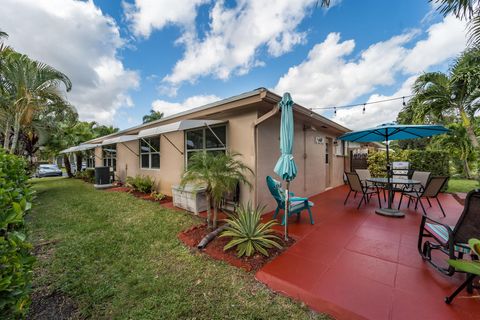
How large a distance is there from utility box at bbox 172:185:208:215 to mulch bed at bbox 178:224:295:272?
4.21ft

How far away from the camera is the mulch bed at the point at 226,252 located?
292 centimetres

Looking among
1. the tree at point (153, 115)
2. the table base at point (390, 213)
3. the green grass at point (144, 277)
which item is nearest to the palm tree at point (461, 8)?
the table base at point (390, 213)

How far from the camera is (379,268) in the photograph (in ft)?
8.82

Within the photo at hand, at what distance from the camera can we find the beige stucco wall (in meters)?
5.02

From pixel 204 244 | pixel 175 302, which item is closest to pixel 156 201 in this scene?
pixel 204 244

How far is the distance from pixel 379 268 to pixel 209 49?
9.40 metres

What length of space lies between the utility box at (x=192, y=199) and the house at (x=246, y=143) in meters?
1.19

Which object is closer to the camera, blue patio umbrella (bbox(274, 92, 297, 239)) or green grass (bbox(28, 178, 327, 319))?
green grass (bbox(28, 178, 327, 319))

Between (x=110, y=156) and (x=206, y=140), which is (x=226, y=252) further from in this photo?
(x=110, y=156)

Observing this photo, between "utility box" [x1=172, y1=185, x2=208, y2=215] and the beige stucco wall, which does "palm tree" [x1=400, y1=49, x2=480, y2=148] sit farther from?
"utility box" [x1=172, y1=185, x2=208, y2=215]

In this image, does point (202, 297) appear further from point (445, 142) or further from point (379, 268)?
point (445, 142)

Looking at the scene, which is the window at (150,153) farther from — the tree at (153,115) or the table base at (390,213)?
the tree at (153,115)

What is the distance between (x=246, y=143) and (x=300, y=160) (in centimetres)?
250

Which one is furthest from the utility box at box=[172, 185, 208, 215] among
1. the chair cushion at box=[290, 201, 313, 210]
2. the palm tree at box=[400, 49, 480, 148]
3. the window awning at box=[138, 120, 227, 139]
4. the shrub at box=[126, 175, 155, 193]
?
the palm tree at box=[400, 49, 480, 148]
